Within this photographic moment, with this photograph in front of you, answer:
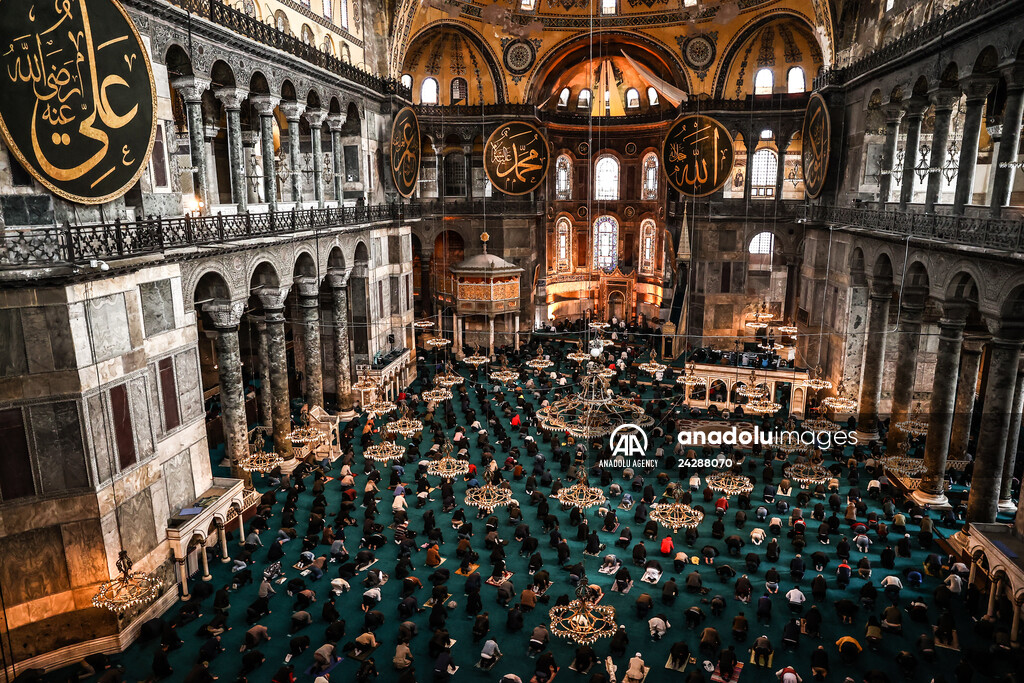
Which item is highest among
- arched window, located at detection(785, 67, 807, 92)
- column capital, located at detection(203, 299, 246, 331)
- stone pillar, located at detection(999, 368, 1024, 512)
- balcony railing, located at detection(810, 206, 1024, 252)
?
arched window, located at detection(785, 67, 807, 92)

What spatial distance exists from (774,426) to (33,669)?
46.9 feet

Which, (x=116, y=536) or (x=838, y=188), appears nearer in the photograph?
(x=116, y=536)

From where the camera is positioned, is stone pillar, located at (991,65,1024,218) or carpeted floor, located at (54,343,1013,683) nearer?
carpeted floor, located at (54,343,1013,683)

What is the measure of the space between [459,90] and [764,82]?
10448 millimetres

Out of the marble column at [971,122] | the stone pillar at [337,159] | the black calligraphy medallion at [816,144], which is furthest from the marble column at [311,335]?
the marble column at [971,122]

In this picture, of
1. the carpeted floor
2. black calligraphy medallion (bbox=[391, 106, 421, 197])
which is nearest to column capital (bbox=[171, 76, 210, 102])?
black calligraphy medallion (bbox=[391, 106, 421, 197])

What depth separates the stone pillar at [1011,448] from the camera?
11570 mm

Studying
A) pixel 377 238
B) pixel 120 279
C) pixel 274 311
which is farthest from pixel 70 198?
pixel 377 238

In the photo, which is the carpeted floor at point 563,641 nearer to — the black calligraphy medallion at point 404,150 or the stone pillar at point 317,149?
the stone pillar at point 317,149

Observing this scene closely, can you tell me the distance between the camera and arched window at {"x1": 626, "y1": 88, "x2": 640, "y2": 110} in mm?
26969

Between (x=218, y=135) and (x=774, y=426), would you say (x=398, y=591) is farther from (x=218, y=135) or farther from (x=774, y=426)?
(x=218, y=135)

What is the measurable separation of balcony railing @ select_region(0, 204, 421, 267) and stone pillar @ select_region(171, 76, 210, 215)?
0.68 m

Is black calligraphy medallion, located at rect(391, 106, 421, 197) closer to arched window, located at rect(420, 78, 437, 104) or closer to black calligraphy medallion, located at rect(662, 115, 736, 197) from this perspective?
arched window, located at rect(420, 78, 437, 104)

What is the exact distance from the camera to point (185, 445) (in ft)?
34.7
